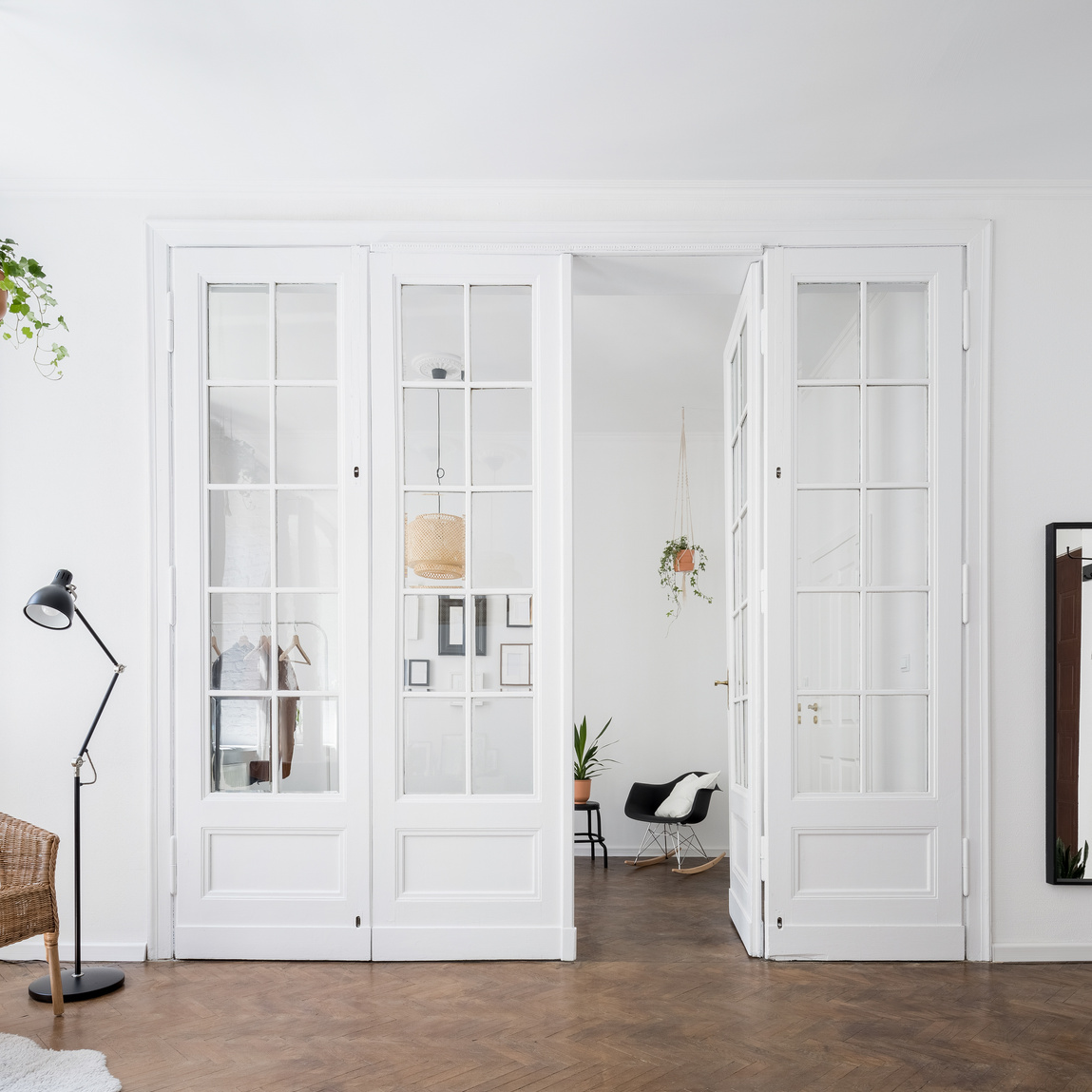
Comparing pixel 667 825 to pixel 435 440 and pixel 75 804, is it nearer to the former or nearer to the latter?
pixel 435 440

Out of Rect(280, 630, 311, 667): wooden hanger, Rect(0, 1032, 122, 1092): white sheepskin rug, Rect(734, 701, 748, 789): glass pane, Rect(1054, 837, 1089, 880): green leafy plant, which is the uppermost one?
Rect(280, 630, 311, 667): wooden hanger

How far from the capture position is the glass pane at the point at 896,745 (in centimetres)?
421

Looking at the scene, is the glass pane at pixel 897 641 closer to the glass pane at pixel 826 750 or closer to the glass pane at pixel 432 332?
the glass pane at pixel 826 750

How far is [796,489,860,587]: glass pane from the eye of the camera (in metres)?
4.27

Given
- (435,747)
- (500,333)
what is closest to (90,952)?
(435,747)

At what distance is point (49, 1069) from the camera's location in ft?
9.90

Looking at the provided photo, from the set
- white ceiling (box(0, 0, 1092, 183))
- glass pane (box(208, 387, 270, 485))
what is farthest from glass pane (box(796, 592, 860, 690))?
glass pane (box(208, 387, 270, 485))

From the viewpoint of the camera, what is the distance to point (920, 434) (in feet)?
14.0

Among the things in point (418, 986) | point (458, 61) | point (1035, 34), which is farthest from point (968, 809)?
point (458, 61)

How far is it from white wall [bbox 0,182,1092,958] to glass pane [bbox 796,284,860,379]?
30cm

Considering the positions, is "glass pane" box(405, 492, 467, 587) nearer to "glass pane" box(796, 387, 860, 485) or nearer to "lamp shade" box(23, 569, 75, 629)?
"lamp shade" box(23, 569, 75, 629)

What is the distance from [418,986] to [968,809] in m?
2.26

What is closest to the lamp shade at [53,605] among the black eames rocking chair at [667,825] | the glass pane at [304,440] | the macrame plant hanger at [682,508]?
the glass pane at [304,440]

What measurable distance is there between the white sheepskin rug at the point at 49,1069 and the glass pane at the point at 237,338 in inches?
98.5
